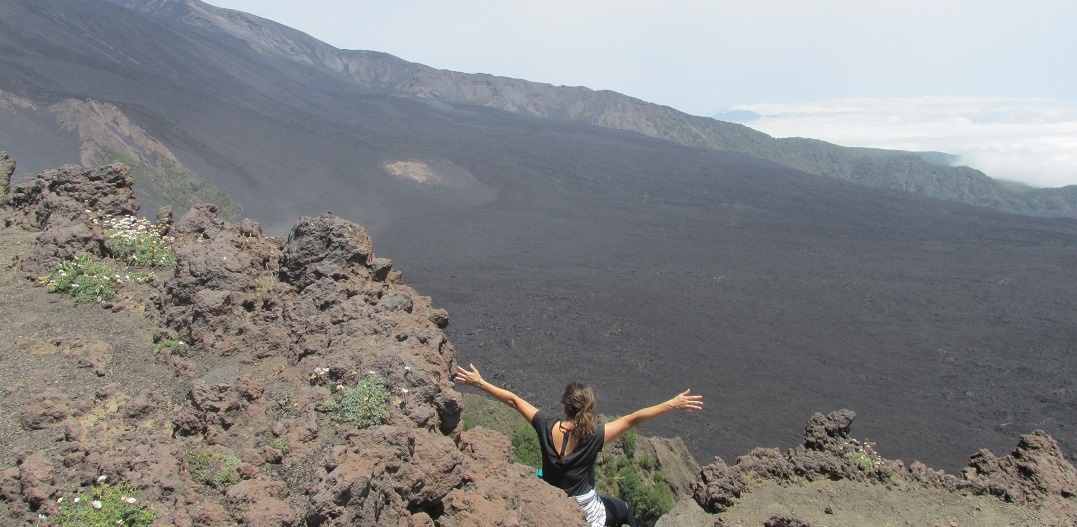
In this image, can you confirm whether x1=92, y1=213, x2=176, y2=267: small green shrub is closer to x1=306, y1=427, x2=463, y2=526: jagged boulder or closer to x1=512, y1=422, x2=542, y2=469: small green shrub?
x1=306, y1=427, x2=463, y2=526: jagged boulder

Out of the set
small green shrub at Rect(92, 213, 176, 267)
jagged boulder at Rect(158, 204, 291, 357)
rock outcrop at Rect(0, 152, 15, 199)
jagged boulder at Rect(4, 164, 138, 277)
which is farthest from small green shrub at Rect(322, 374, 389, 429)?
rock outcrop at Rect(0, 152, 15, 199)

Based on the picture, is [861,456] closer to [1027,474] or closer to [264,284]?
[1027,474]

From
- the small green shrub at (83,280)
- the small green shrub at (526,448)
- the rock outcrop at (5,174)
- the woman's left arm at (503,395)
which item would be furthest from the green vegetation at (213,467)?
the small green shrub at (526,448)

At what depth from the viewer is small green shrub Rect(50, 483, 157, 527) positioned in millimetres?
3008

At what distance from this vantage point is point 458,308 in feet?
71.1

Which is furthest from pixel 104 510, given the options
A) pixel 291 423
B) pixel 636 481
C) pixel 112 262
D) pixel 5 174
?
pixel 636 481

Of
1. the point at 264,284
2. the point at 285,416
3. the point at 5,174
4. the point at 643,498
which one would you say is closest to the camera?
the point at 285,416

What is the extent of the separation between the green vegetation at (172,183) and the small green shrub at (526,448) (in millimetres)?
21032

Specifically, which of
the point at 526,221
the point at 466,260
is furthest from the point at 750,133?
the point at 466,260

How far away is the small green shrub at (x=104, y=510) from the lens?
9.87 ft

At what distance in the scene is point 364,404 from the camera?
153 inches

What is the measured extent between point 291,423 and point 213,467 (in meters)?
0.47

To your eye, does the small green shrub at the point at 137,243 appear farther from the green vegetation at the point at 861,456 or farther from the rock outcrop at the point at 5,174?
the green vegetation at the point at 861,456

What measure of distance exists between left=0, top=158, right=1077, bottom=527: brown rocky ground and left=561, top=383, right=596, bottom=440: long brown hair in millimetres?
451
